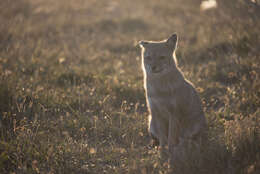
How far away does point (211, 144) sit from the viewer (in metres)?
3.57

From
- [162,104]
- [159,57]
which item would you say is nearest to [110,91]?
[159,57]

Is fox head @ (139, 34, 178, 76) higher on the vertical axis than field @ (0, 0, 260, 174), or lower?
higher

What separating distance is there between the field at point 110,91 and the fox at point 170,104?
26cm

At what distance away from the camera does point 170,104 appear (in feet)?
12.4

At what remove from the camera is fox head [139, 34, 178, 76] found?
3975 mm

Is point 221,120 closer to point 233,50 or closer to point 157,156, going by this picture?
point 157,156

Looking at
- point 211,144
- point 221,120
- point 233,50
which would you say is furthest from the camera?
point 233,50

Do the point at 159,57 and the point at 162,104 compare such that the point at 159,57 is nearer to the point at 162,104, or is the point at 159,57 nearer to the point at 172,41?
the point at 172,41

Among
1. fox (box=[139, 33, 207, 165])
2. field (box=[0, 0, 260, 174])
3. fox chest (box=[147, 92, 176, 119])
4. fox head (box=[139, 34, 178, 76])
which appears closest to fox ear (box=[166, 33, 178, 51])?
fox head (box=[139, 34, 178, 76])

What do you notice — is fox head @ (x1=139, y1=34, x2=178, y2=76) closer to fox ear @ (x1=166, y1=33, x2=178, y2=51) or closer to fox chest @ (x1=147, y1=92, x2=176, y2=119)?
fox ear @ (x1=166, y1=33, x2=178, y2=51)

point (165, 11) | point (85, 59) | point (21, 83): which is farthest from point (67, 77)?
point (165, 11)

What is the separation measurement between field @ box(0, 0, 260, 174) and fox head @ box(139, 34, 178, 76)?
2.46 feet

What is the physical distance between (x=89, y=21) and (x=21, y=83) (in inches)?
285

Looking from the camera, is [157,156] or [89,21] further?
[89,21]
